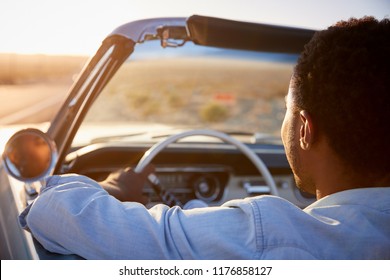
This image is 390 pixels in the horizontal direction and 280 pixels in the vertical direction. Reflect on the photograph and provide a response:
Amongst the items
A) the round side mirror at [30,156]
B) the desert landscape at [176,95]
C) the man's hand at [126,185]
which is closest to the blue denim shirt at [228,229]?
the round side mirror at [30,156]

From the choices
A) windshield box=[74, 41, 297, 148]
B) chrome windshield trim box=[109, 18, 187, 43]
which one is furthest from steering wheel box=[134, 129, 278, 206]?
windshield box=[74, 41, 297, 148]

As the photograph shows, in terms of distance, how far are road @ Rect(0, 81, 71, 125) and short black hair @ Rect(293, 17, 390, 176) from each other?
27.2ft

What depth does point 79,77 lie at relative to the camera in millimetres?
1939

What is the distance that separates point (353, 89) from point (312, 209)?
0.29 meters

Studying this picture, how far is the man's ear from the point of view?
1.31m

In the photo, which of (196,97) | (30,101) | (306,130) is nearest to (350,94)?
(306,130)

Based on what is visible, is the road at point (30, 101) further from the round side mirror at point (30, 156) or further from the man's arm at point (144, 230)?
the man's arm at point (144, 230)

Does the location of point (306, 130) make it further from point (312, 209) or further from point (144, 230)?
point (144, 230)

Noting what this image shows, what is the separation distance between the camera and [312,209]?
4.17 ft

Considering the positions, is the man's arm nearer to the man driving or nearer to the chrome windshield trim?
the man driving

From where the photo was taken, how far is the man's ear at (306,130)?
51.7 inches

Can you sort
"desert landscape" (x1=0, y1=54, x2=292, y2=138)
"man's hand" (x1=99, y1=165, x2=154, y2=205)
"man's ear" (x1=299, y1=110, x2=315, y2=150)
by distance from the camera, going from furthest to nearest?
1. "desert landscape" (x1=0, y1=54, x2=292, y2=138)
2. "man's hand" (x1=99, y1=165, x2=154, y2=205)
3. "man's ear" (x1=299, y1=110, x2=315, y2=150)

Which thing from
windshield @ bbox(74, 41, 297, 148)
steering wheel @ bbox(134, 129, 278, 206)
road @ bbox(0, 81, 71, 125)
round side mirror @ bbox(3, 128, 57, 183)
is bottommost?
windshield @ bbox(74, 41, 297, 148)
